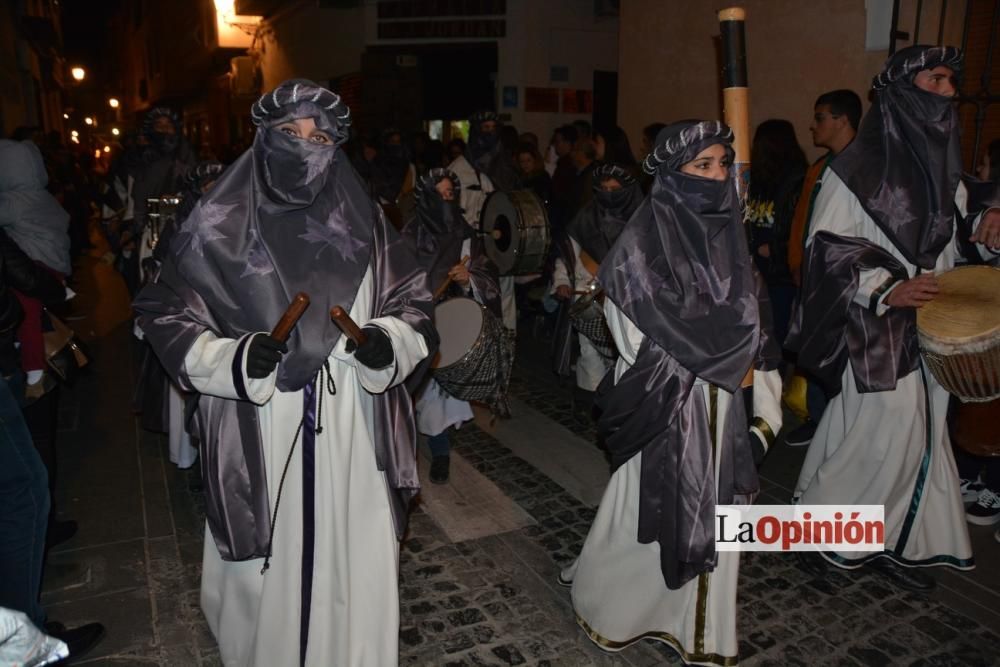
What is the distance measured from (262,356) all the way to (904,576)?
330cm

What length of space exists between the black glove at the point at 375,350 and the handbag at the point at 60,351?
7.51 ft

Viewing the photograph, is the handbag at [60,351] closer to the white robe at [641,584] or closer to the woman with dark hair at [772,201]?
the white robe at [641,584]

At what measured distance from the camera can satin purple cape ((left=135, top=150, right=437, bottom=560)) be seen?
258 cm

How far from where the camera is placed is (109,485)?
510cm

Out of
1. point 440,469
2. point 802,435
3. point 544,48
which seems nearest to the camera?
point 440,469

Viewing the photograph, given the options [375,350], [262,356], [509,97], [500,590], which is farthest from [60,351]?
[509,97]

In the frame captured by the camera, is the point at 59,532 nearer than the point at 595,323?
Yes

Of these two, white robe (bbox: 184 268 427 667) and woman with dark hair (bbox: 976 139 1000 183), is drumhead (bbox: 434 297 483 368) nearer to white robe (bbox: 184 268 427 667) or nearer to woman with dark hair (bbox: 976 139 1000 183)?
white robe (bbox: 184 268 427 667)

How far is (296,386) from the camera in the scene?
258cm

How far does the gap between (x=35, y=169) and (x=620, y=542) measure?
354 centimetres

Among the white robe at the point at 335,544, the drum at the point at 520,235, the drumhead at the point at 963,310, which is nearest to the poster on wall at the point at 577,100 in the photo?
the drum at the point at 520,235

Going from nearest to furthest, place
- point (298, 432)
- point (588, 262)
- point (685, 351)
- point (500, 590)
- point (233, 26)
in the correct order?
1. point (298, 432)
2. point (685, 351)
3. point (500, 590)
4. point (588, 262)
5. point (233, 26)

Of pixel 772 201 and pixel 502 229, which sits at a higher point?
pixel 772 201

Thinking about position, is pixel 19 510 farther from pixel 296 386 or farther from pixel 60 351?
pixel 60 351
